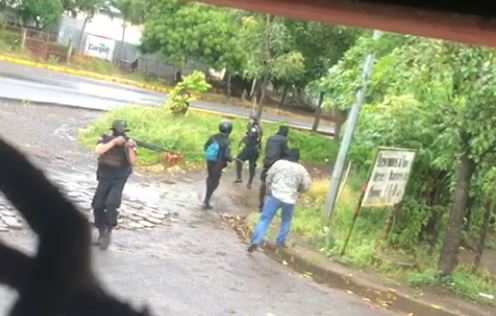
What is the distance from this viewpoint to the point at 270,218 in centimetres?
878

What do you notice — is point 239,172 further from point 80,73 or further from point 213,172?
point 80,73

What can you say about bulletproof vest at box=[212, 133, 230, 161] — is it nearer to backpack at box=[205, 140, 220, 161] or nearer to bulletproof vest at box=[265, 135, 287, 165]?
backpack at box=[205, 140, 220, 161]

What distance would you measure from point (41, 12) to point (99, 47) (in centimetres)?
305

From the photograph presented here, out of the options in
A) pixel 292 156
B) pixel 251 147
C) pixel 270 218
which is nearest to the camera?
pixel 270 218

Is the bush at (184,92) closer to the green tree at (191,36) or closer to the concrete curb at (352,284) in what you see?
the concrete curb at (352,284)

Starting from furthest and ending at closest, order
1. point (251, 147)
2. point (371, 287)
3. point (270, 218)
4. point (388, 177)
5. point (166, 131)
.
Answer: point (166, 131) → point (251, 147) → point (270, 218) → point (388, 177) → point (371, 287)

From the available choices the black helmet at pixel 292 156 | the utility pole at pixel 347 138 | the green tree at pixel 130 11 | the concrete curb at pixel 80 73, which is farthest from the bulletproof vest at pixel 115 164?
the green tree at pixel 130 11

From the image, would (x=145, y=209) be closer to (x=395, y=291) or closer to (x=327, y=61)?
(x=395, y=291)

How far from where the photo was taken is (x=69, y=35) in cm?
3175

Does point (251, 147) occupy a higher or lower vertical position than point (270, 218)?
higher

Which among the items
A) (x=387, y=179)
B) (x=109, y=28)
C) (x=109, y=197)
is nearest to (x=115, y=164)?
(x=109, y=197)

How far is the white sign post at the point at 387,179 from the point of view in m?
8.20

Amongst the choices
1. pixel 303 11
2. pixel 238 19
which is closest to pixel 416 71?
pixel 303 11

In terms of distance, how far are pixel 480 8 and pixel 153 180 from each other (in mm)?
11759
